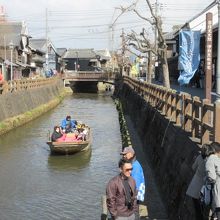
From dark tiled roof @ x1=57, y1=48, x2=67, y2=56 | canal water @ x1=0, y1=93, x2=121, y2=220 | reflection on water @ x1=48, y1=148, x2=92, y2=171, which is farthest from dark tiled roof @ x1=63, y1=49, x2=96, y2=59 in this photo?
reflection on water @ x1=48, y1=148, x2=92, y2=171

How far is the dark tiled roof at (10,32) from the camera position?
6223cm

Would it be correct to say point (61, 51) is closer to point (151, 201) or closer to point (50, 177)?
point (50, 177)

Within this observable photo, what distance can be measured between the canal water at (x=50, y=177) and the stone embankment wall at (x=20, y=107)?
131 centimetres

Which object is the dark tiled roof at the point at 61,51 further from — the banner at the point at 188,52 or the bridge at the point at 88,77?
the banner at the point at 188,52

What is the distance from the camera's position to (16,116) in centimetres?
3362

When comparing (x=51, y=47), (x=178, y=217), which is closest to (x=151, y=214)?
(x=178, y=217)

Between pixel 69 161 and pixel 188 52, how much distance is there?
8223 mm

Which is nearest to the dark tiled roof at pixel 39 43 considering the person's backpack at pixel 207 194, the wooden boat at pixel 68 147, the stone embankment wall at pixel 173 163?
the wooden boat at pixel 68 147

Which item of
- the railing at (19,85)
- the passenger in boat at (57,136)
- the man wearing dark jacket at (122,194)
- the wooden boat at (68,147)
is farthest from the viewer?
the railing at (19,85)

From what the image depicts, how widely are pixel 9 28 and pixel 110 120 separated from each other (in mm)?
31787

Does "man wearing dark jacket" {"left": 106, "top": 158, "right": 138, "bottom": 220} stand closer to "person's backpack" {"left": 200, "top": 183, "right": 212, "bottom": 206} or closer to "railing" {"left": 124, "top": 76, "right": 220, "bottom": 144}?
"person's backpack" {"left": 200, "top": 183, "right": 212, "bottom": 206}

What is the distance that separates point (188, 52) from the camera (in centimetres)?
1543

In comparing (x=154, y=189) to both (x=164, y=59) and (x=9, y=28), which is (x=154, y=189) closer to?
(x=164, y=59)

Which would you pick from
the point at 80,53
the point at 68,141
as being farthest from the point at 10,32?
the point at 68,141
